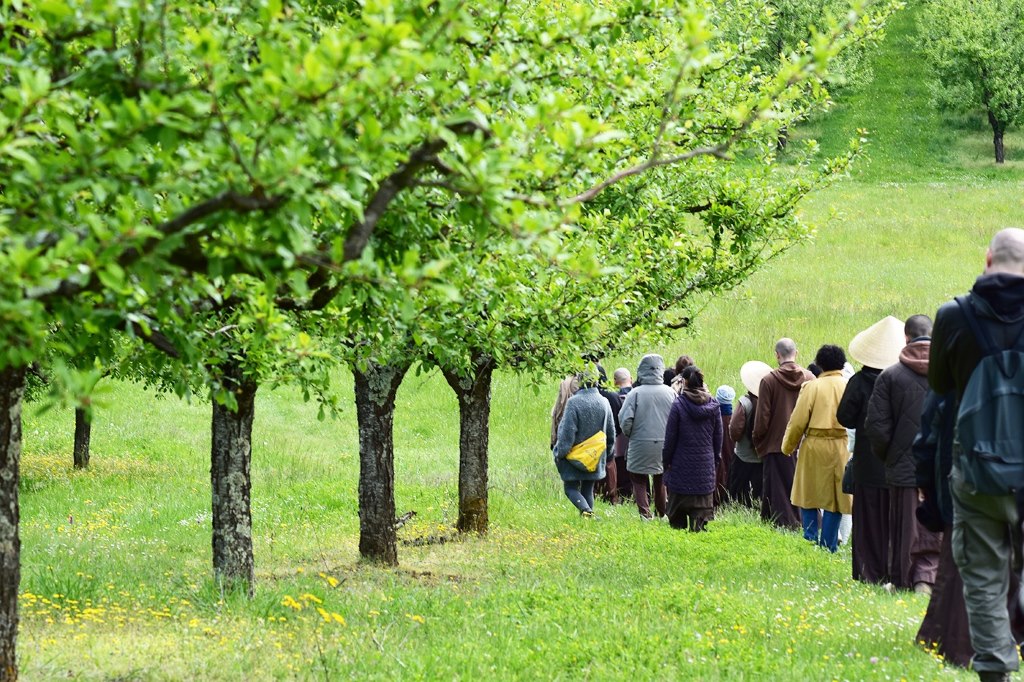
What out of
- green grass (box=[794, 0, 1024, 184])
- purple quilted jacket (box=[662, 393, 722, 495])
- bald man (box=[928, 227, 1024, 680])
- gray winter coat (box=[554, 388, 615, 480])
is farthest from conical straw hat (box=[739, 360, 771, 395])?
green grass (box=[794, 0, 1024, 184])

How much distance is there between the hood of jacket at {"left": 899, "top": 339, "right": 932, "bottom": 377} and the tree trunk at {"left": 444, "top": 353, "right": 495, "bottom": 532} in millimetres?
5993

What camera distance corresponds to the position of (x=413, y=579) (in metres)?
11.5

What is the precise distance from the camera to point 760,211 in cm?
1245

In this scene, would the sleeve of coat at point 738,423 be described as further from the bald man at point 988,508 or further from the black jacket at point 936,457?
the bald man at point 988,508

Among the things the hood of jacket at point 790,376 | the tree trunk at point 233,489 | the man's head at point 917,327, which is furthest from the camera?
the hood of jacket at point 790,376

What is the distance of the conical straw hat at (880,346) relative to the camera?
10.6 meters

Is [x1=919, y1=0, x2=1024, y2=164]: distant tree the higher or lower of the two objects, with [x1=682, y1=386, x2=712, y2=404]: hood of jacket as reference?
higher

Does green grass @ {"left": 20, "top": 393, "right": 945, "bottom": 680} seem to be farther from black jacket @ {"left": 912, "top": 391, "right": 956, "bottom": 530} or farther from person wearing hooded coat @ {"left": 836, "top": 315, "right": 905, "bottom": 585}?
black jacket @ {"left": 912, "top": 391, "right": 956, "bottom": 530}

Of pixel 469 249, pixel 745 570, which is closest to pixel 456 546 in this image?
pixel 745 570

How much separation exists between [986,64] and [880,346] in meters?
58.5

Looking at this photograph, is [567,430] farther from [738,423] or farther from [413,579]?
[413,579]

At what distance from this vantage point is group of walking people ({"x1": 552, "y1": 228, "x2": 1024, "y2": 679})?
6.45 m

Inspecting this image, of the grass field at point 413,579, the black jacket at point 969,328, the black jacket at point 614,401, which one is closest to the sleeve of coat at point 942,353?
the black jacket at point 969,328

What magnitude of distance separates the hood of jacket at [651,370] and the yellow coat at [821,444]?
3.10 meters
